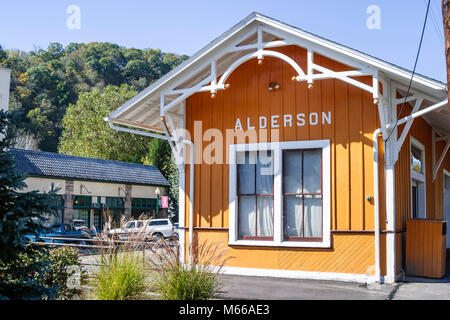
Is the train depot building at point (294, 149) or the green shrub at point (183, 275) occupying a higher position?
the train depot building at point (294, 149)

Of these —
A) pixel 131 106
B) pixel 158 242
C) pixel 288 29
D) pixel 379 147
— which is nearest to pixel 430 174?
pixel 379 147

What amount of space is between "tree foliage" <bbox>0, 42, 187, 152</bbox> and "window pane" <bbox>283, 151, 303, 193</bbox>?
5425 cm

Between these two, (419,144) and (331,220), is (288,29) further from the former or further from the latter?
(419,144)

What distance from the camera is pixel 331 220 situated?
9.47m

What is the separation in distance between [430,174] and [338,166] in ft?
18.0

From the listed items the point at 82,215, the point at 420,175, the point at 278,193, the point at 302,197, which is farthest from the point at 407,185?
the point at 82,215

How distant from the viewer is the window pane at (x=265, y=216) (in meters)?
10.1

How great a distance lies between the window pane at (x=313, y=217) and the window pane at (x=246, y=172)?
1.26 meters

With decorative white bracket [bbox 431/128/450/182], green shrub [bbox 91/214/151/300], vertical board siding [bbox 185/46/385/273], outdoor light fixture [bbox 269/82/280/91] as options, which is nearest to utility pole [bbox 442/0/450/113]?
vertical board siding [bbox 185/46/385/273]

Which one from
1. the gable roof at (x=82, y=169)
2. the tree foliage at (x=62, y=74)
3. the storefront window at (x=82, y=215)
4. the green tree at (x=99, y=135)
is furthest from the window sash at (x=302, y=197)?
the tree foliage at (x=62, y=74)

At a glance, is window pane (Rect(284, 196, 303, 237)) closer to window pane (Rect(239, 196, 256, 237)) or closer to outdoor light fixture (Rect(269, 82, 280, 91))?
window pane (Rect(239, 196, 256, 237))

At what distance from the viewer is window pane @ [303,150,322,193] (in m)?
9.78

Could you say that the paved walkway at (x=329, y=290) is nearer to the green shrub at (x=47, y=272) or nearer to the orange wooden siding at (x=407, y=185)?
the orange wooden siding at (x=407, y=185)
